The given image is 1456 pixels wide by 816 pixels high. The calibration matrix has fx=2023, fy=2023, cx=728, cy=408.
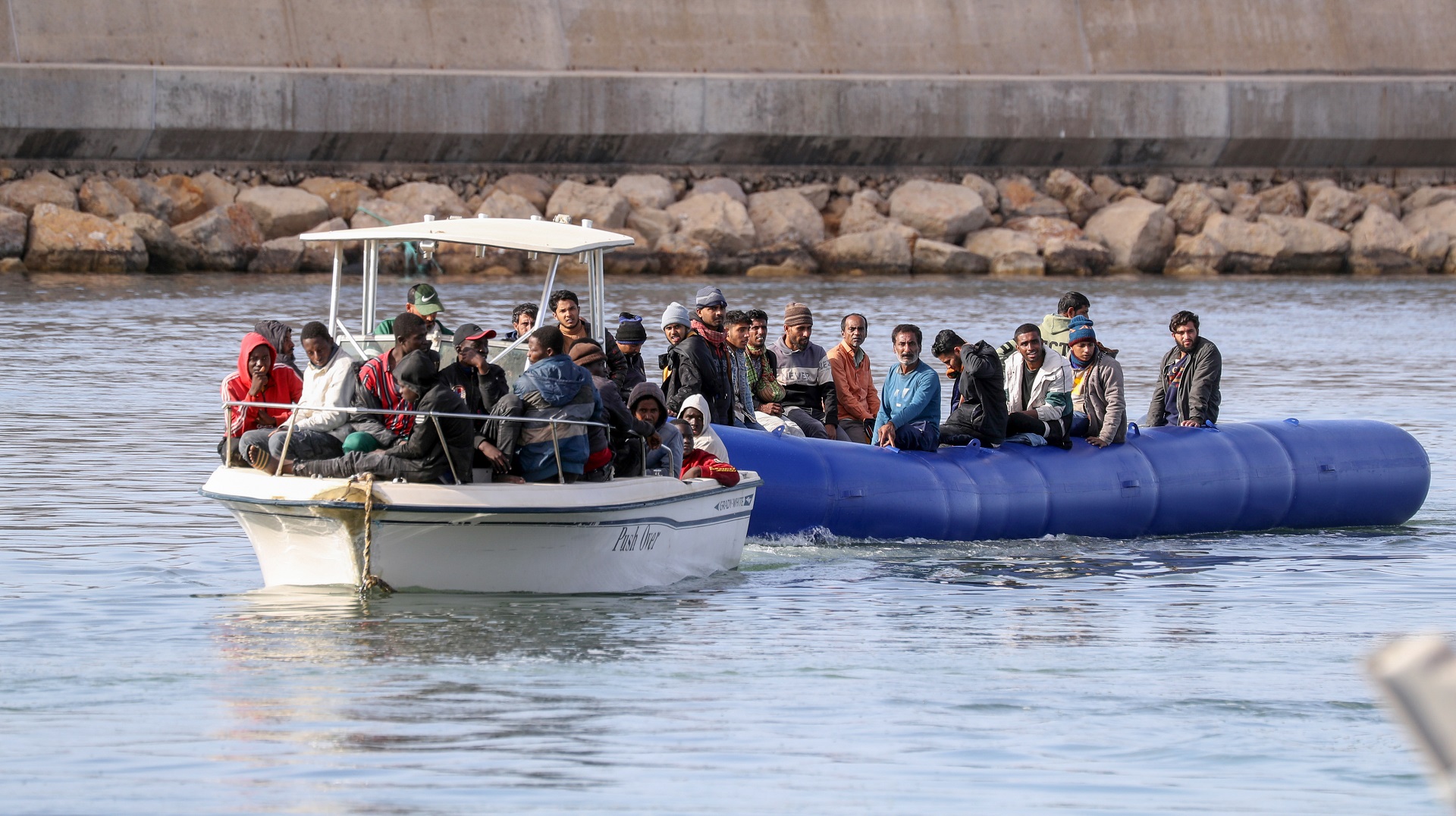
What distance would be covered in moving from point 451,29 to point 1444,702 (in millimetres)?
34937

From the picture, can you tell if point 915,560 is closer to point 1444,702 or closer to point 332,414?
point 332,414

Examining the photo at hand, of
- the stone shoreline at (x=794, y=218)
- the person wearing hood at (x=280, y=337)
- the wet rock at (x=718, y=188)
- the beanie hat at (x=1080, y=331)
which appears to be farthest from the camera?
the wet rock at (x=718, y=188)

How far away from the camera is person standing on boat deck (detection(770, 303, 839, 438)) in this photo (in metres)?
13.1

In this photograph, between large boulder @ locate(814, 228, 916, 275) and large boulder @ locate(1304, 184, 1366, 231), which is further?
large boulder @ locate(1304, 184, 1366, 231)

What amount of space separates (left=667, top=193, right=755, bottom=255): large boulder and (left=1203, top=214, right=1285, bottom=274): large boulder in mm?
9770

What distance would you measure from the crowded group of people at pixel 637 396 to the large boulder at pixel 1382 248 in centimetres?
2938

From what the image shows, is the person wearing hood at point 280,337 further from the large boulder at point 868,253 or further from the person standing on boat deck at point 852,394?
the large boulder at point 868,253

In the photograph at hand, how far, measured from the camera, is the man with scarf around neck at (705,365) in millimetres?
11961

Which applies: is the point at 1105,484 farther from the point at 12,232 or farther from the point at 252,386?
the point at 12,232

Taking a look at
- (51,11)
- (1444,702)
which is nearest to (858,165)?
(51,11)

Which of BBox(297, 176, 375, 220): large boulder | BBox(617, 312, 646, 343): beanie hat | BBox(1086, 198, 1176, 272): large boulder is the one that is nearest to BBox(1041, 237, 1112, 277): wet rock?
BBox(1086, 198, 1176, 272): large boulder

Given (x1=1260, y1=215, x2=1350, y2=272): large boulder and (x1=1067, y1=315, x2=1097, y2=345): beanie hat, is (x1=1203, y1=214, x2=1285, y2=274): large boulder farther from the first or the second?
(x1=1067, y1=315, x2=1097, y2=345): beanie hat

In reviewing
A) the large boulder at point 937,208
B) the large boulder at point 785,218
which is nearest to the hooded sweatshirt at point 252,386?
the large boulder at point 785,218

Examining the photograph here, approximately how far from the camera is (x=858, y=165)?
39594mm
